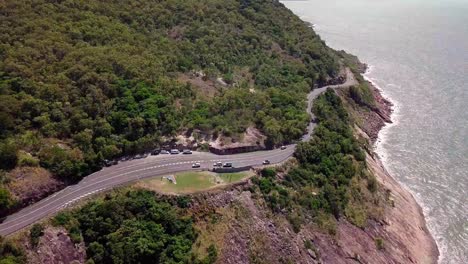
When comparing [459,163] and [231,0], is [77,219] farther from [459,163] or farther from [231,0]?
[231,0]

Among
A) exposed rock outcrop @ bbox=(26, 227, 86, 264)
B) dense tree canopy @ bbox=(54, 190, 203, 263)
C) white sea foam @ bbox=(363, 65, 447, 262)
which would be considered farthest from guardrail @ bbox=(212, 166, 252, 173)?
white sea foam @ bbox=(363, 65, 447, 262)

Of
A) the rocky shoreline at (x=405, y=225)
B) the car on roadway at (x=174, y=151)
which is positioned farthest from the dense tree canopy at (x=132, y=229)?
the rocky shoreline at (x=405, y=225)

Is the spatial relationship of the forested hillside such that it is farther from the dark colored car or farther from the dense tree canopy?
the dense tree canopy

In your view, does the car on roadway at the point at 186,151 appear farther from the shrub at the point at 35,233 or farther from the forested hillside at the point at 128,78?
the shrub at the point at 35,233

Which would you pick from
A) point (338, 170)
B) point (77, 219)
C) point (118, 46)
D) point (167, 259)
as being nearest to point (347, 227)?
point (338, 170)

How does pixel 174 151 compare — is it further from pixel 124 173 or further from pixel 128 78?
pixel 128 78
